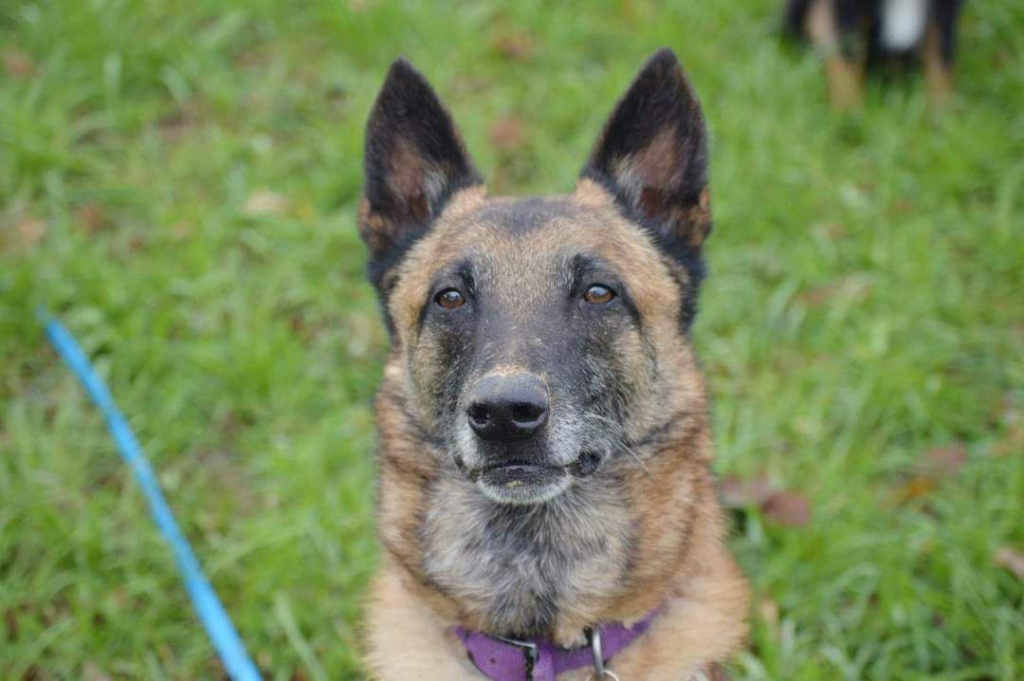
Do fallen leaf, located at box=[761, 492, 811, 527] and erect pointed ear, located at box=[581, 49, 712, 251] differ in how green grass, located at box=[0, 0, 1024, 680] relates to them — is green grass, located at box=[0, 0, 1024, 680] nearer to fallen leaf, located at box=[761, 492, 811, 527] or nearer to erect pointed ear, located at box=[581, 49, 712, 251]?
fallen leaf, located at box=[761, 492, 811, 527]

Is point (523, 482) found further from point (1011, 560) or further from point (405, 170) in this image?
point (1011, 560)

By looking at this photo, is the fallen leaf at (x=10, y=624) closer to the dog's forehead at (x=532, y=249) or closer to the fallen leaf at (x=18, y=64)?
the dog's forehead at (x=532, y=249)

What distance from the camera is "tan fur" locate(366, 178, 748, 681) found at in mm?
2543

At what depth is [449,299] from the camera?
2.75 meters

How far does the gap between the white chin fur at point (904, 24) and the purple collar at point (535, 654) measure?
4888 millimetres

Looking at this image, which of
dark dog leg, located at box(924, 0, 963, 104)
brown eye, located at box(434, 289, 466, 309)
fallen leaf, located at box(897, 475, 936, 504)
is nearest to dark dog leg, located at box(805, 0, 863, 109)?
dark dog leg, located at box(924, 0, 963, 104)

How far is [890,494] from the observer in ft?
12.9

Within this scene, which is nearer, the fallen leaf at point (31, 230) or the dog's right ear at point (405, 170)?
the dog's right ear at point (405, 170)

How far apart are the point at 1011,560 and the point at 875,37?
3887 millimetres

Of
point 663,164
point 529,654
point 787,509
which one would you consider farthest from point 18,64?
point 787,509

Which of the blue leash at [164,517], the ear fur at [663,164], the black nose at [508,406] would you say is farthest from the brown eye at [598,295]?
the blue leash at [164,517]

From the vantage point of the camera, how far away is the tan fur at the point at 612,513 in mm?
2543

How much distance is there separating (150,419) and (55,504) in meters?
0.54

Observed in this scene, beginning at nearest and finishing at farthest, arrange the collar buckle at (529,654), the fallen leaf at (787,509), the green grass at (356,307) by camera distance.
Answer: the collar buckle at (529,654) < the green grass at (356,307) < the fallen leaf at (787,509)
